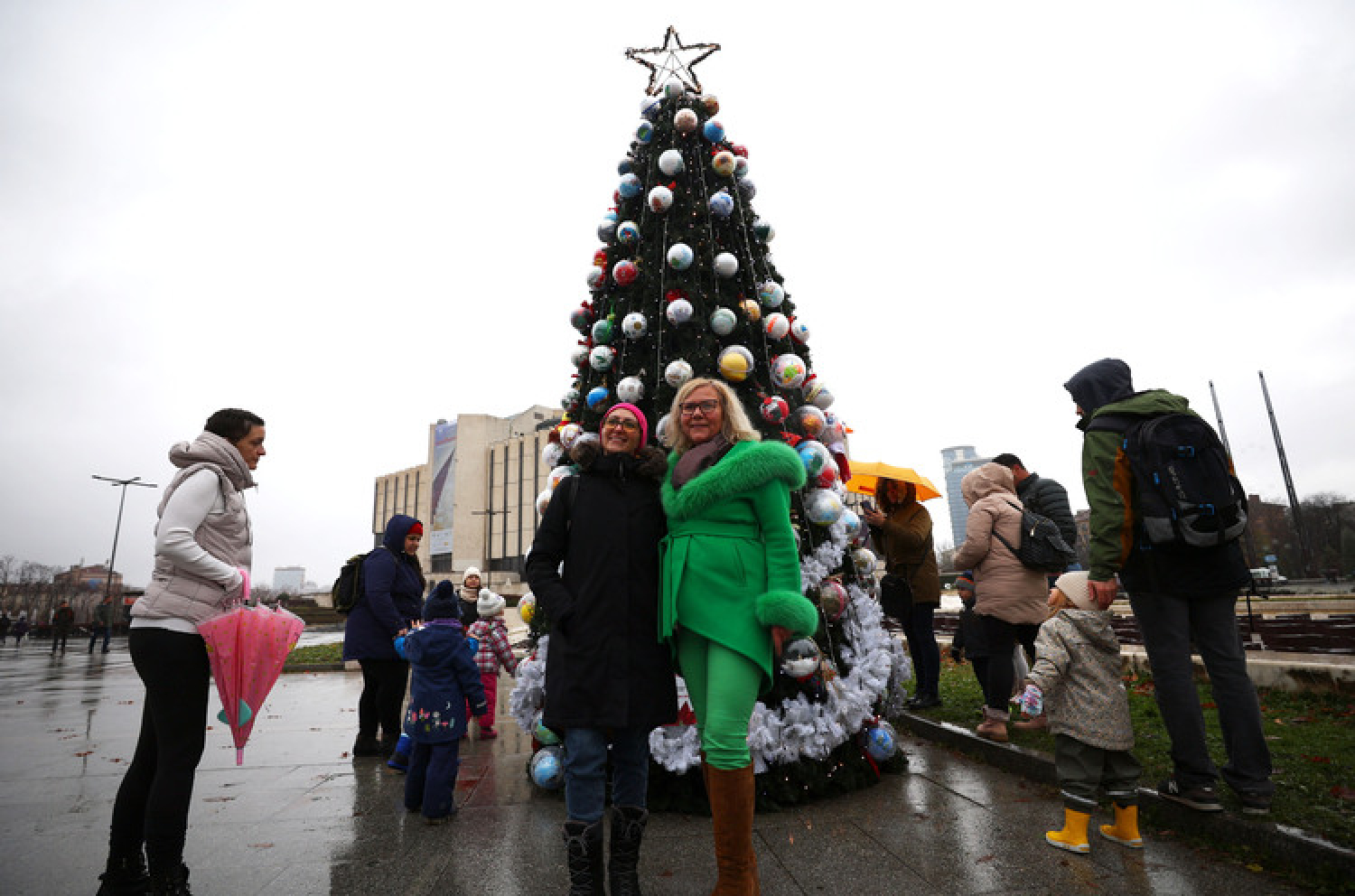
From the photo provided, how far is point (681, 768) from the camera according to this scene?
11.3 ft

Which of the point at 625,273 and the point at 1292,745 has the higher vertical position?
the point at 625,273

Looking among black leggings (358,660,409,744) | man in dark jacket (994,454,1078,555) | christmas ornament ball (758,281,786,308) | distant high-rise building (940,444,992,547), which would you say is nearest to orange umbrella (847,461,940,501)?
man in dark jacket (994,454,1078,555)

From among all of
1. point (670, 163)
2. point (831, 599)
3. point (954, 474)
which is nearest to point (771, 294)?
point (670, 163)

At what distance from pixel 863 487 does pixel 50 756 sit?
735cm

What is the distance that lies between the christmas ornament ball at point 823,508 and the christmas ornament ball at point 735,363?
867mm

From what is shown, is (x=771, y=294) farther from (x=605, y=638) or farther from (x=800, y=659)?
(x=605, y=638)

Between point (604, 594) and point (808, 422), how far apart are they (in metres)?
2.34

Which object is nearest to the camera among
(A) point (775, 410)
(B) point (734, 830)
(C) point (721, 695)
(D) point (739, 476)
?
(B) point (734, 830)

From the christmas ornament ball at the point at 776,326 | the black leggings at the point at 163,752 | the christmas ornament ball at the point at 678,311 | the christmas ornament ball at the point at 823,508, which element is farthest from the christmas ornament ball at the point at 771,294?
the black leggings at the point at 163,752

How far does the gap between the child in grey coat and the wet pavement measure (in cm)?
15

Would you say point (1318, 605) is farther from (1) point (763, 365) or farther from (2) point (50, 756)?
(2) point (50, 756)

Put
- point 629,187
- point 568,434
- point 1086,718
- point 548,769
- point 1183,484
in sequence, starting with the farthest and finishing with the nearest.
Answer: point 629,187
point 568,434
point 548,769
point 1183,484
point 1086,718

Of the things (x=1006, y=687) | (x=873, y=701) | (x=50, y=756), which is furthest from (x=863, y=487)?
(x=50, y=756)

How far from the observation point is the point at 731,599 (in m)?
2.45
